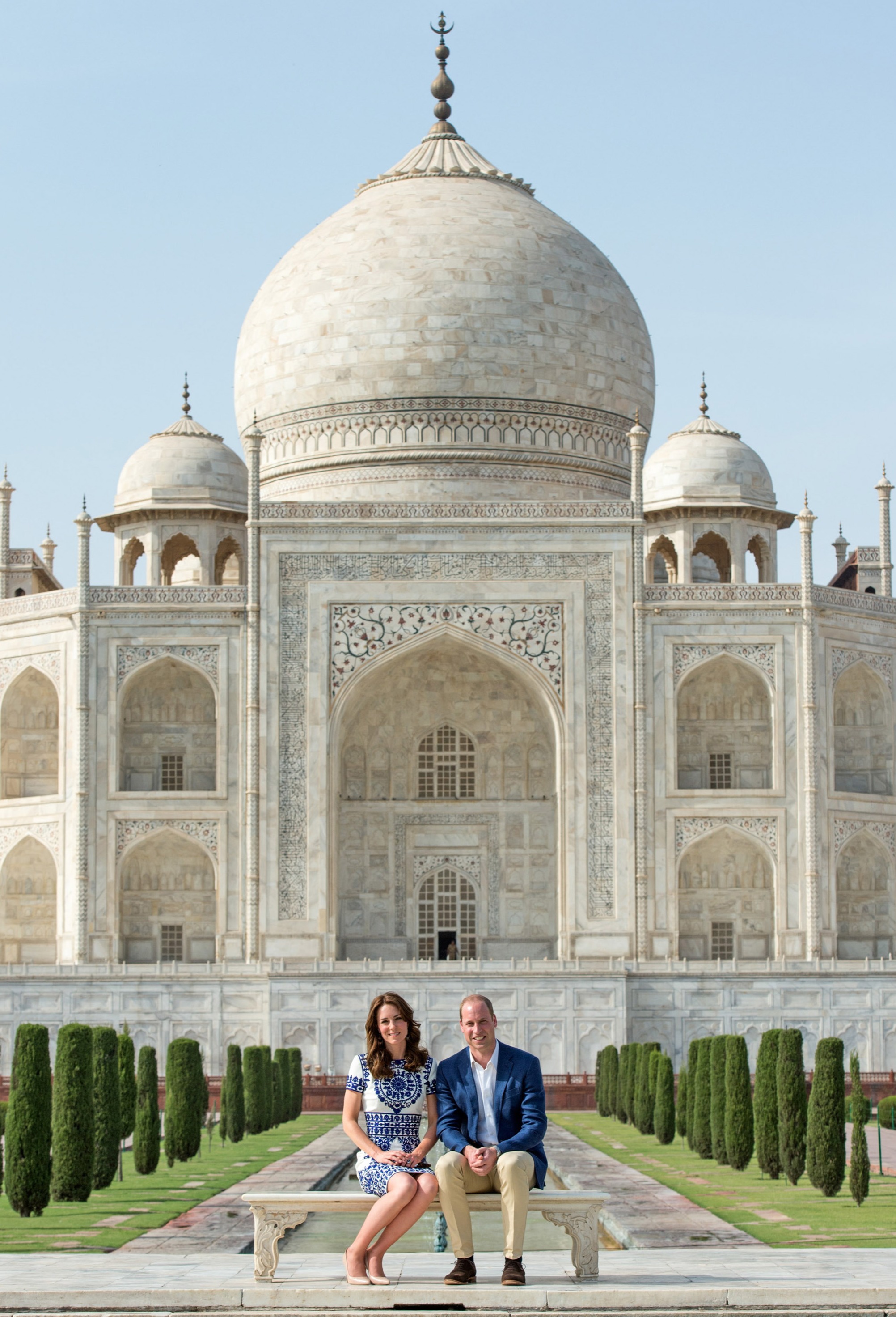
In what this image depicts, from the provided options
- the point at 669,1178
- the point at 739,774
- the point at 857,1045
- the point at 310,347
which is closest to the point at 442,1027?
the point at 857,1045

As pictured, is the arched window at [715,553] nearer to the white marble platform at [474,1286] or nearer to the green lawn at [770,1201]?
the green lawn at [770,1201]

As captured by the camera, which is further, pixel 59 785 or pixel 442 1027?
pixel 59 785

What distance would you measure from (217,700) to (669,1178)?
12.4 metres

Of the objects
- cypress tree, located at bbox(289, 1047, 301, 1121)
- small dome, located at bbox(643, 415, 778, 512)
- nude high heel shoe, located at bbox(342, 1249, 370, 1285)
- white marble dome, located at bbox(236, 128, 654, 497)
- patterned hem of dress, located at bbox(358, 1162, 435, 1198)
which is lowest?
cypress tree, located at bbox(289, 1047, 301, 1121)

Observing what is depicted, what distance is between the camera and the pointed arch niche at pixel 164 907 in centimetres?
2369

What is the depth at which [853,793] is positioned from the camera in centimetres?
2383

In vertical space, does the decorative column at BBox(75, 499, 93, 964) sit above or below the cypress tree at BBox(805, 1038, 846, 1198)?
above

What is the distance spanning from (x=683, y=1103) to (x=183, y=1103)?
3.86 m

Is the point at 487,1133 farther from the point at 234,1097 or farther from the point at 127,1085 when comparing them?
the point at 234,1097

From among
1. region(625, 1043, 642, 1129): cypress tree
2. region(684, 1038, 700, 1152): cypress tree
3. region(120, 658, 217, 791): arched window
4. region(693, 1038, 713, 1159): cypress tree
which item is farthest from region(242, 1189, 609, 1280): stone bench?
region(120, 658, 217, 791): arched window

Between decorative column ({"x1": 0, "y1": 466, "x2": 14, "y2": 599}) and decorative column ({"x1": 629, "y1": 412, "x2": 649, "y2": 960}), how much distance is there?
845cm

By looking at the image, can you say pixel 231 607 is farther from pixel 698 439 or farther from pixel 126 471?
pixel 698 439

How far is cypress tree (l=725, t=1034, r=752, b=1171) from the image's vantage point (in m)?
A: 12.4

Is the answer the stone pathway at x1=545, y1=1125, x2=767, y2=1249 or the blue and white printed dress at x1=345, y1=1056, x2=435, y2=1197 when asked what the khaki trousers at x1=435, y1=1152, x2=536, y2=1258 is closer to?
the blue and white printed dress at x1=345, y1=1056, x2=435, y2=1197
